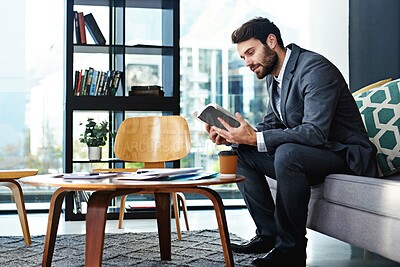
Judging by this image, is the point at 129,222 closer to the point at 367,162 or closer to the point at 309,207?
the point at 309,207

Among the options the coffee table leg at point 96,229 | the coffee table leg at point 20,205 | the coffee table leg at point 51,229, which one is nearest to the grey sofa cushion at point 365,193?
the coffee table leg at point 96,229

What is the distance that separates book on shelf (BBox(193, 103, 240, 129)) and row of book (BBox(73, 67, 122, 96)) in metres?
1.97

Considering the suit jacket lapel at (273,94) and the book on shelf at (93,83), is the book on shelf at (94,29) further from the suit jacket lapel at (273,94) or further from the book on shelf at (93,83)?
the suit jacket lapel at (273,94)

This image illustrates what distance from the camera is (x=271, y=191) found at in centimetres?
340

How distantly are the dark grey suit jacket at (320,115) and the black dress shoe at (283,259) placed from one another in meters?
0.44

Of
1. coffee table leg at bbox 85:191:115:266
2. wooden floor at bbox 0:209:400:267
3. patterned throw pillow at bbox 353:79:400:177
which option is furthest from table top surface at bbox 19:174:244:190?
patterned throw pillow at bbox 353:79:400:177

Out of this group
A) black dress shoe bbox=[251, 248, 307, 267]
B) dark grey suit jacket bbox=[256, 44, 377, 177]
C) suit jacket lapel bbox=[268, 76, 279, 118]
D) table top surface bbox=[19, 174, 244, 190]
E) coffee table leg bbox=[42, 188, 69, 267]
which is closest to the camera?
table top surface bbox=[19, 174, 244, 190]

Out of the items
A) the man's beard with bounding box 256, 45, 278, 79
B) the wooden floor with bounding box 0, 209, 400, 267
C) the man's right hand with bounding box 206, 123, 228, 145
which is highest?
the man's beard with bounding box 256, 45, 278, 79

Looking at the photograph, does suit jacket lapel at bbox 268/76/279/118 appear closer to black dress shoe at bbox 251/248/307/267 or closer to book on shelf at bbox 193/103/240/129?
book on shelf at bbox 193/103/240/129

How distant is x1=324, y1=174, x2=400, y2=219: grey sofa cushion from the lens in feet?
7.46

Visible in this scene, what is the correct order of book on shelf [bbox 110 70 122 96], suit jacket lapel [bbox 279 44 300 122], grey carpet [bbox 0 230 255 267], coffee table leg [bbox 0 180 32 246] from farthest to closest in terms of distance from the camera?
book on shelf [bbox 110 70 122 96] < coffee table leg [bbox 0 180 32 246] < suit jacket lapel [bbox 279 44 300 122] < grey carpet [bbox 0 230 255 267]

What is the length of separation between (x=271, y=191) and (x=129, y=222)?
4.85 ft

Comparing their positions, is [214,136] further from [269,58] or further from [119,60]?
[119,60]

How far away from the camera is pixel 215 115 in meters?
2.89
